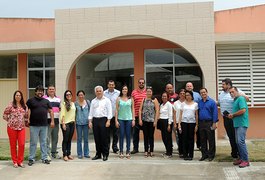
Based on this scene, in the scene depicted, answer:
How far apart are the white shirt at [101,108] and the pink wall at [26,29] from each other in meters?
5.93

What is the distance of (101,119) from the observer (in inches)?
324

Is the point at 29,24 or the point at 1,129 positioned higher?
the point at 29,24

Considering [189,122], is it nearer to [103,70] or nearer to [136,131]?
[136,131]

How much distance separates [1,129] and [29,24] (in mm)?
4144

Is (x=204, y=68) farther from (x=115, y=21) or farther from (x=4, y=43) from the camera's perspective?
(x=4, y=43)

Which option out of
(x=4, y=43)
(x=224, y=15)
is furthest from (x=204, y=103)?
(x=4, y=43)

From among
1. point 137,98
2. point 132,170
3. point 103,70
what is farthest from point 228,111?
point 103,70

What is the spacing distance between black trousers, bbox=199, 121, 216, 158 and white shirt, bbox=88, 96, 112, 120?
6.99ft

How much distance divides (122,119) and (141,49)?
4.63 m

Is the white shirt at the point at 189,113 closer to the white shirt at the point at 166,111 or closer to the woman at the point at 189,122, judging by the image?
the woman at the point at 189,122

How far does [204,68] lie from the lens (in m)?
11.0

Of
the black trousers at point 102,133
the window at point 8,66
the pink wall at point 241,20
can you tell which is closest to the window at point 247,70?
the pink wall at point 241,20

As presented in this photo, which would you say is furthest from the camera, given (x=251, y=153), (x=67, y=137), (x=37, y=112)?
(x=251, y=153)

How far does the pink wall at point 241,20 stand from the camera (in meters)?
12.1
